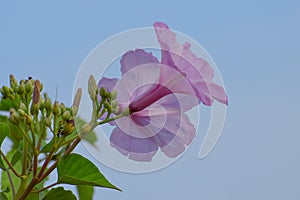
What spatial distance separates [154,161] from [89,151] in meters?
0.16

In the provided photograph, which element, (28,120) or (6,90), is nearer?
(28,120)

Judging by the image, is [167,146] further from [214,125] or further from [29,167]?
[29,167]

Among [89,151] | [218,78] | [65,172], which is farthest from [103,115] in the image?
[218,78]

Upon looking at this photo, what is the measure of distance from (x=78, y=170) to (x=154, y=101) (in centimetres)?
29

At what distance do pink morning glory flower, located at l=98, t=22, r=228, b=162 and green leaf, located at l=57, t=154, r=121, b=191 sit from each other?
0.47 ft

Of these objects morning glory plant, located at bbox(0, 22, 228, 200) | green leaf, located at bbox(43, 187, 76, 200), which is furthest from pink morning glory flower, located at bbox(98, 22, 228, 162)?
green leaf, located at bbox(43, 187, 76, 200)

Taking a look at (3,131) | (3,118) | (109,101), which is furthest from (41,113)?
(3,118)

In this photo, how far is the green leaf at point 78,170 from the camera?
146cm

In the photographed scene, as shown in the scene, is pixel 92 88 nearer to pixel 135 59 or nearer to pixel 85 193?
pixel 135 59

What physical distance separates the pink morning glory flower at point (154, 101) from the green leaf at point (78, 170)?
144 mm

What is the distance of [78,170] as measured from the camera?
1.49m

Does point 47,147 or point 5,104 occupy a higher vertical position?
point 5,104

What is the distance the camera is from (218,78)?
1306 millimetres

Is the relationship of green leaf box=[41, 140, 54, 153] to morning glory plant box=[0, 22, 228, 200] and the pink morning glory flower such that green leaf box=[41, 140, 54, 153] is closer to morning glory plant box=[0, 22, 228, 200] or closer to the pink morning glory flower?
morning glory plant box=[0, 22, 228, 200]
